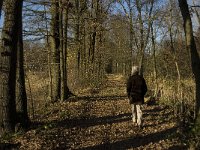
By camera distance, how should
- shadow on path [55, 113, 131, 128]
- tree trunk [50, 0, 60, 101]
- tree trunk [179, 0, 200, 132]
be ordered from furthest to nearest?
tree trunk [50, 0, 60, 101] < shadow on path [55, 113, 131, 128] < tree trunk [179, 0, 200, 132]

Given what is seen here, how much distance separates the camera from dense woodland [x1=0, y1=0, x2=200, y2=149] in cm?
1201

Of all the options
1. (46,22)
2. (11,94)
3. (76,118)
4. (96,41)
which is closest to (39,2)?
(46,22)

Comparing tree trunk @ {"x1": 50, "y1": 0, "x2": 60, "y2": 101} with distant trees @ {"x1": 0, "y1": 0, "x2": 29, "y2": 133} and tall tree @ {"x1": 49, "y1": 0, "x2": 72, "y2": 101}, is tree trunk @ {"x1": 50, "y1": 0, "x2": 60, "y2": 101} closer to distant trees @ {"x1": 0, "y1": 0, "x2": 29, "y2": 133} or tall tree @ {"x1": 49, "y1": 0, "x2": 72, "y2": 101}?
tall tree @ {"x1": 49, "y1": 0, "x2": 72, "y2": 101}

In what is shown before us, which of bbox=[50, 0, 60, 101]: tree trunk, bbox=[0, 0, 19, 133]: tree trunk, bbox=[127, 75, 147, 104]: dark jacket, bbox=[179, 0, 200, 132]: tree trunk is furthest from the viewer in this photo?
bbox=[50, 0, 60, 101]: tree trunk

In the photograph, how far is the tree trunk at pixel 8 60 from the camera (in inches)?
470

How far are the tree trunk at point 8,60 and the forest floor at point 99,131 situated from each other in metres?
0.69

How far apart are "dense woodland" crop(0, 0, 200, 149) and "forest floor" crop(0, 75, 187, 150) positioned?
9cm

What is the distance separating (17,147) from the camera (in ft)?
34.0

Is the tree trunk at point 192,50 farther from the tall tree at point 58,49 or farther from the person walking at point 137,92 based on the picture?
the tall tree at point 58,49

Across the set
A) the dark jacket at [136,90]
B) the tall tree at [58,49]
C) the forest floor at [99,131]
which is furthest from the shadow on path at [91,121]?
the tall tree at [58,49]

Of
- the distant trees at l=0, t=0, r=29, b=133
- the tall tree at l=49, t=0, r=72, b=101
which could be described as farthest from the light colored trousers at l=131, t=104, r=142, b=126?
the tall tree at l=49, t=0, r=72, b=101

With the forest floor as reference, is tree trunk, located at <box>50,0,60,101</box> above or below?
above

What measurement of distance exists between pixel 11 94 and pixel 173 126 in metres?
5.66

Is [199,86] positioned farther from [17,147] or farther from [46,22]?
[46,22]
